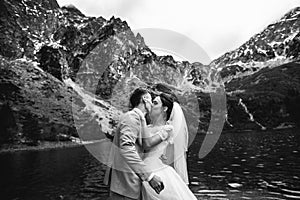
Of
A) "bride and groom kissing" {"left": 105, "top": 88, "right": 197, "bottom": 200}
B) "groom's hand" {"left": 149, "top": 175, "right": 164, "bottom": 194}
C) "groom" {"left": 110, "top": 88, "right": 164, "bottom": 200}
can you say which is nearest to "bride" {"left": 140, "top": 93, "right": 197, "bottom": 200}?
"bride and groom kissing" {"left": 105, "top": 88, "right": 197, "bottom": 200}

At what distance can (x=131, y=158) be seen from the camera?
6.43 meters

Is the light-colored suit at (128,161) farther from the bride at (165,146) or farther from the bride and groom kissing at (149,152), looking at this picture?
the bride at (165,146)

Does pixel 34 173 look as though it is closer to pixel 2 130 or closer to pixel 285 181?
pixel 285 181

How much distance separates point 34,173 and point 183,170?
67045mm

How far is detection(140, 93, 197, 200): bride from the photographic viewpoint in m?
7.36

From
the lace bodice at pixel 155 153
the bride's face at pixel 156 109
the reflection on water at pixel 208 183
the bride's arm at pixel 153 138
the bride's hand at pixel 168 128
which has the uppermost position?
the bride's face at pixel 156 109

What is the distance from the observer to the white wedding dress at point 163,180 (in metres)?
7.36

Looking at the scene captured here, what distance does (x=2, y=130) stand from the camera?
18912 cm

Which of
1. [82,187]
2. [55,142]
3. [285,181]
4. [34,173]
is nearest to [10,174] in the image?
[34,173]

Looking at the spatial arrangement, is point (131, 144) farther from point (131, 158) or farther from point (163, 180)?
point (163, 180)

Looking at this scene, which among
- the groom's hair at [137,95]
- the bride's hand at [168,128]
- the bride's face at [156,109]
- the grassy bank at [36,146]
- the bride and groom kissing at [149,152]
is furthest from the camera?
the grassy bank at [36,146]

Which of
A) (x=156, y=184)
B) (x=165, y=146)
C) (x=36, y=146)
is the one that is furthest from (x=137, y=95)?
(x=36, y=146)

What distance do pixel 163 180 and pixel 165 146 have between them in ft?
2.55

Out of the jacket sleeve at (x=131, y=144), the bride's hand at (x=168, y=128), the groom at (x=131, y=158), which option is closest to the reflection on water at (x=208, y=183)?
the bride's hand at (x=168, y=128)
